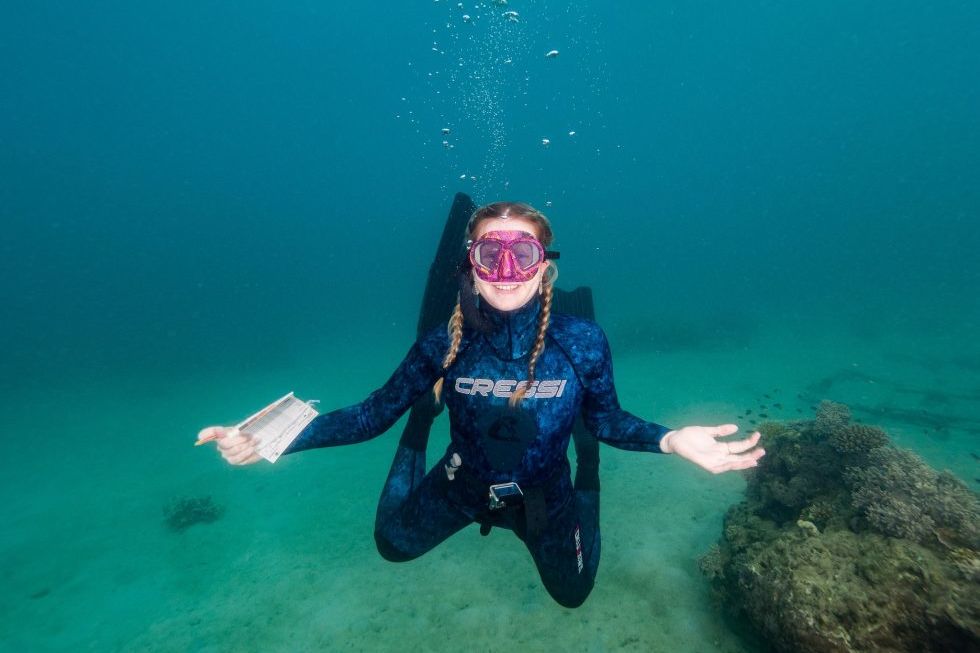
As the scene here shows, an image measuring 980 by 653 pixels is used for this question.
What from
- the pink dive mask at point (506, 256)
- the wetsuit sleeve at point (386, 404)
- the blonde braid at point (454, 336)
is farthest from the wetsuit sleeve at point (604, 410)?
the wetsuit sleeve at point (386, 404)

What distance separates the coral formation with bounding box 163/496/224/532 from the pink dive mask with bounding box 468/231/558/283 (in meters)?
12.0

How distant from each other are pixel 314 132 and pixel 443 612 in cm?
17760

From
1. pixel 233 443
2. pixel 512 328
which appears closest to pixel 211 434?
pixel 233 443

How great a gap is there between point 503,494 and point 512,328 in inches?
63.1

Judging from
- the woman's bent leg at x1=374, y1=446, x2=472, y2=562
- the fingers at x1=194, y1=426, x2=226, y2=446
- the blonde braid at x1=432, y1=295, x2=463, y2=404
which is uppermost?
the blonde braid at x1=432, y1=295, x2=463, y2=404

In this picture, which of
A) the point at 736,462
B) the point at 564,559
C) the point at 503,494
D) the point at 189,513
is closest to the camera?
the point at 736,462

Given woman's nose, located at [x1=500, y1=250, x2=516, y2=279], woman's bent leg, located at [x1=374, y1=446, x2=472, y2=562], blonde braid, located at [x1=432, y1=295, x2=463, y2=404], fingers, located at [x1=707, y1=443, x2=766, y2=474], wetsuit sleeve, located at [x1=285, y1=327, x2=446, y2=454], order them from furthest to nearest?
woman's bent leg, located at [x1=374, y1=446, x2=472, y2=562], wetsuit sleeve, located at [x1=285, y1=327, x2=446, y2=454], blonde braid, located at [x1=432, y1=295, x2=463, y2=404], woman's nose, located at [x1=500, y1=250, x2=516, y2=279], fingers, located at [x1=707, y1=443, x2=766, y2=474]

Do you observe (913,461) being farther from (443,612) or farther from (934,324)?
(934,324)

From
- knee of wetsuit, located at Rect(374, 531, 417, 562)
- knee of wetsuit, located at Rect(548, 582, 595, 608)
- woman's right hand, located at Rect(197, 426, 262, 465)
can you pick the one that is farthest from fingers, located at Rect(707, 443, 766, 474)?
knee of wetsuit, located at Rect(374, 531, 417, 562)

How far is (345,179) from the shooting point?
6890 inches

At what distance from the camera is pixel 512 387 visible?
360 cm

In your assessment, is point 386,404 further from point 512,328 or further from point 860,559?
point 860,559

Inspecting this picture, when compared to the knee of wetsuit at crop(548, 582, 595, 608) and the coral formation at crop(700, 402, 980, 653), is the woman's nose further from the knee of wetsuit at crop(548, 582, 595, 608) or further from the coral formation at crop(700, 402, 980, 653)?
the coral formation at crop(700, 402, 980, 653)

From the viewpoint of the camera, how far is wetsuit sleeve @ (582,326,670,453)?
3580 millimetres
